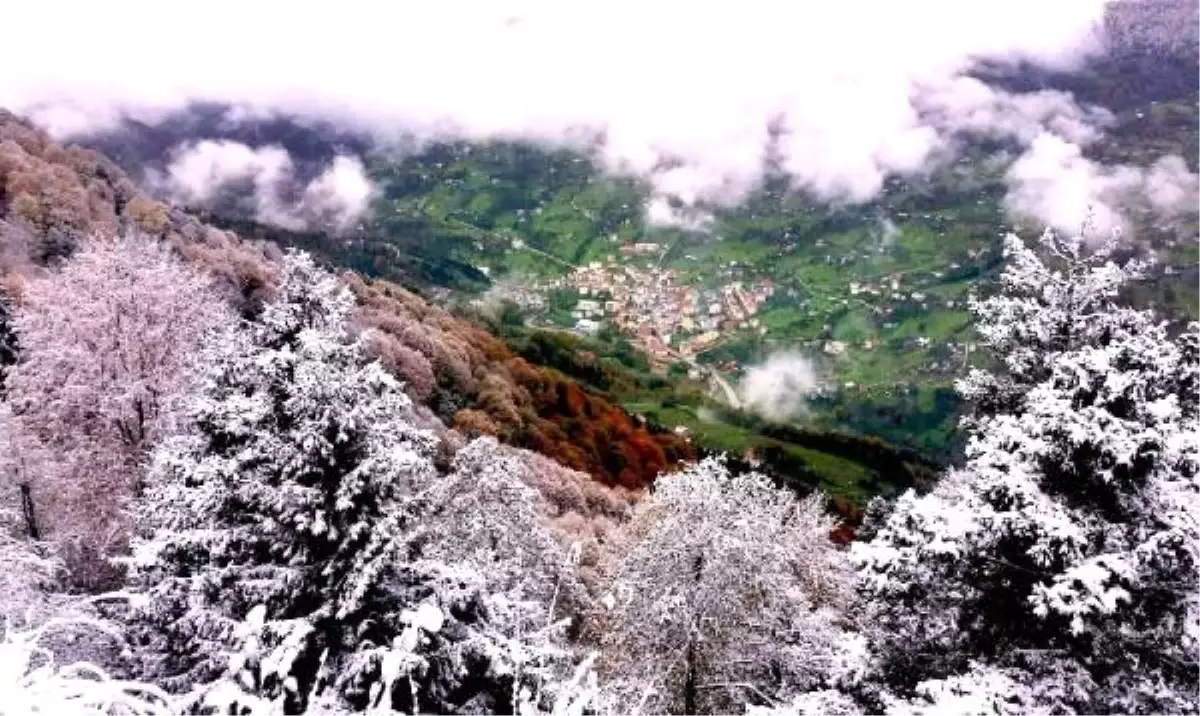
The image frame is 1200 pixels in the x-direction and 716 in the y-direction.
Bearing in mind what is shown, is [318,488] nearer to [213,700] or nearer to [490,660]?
[490,660]

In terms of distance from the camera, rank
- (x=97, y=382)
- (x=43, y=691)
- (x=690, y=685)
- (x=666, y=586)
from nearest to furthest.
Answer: (x=43, y=691)
(x=690, y=685)
(x=666, y=586)
(x=97, y=382)

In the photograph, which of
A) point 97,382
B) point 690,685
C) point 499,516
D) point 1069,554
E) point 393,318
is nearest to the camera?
point 1069,554

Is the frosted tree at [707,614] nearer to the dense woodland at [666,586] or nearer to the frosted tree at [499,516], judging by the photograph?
the dense woodland at [666,586]

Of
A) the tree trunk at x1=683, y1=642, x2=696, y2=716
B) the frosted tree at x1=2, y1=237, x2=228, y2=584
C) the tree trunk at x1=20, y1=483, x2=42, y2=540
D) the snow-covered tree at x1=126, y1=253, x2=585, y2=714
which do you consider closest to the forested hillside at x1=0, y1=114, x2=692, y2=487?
the frosted tree at x1=2, y1=237, x2=228, y2=584

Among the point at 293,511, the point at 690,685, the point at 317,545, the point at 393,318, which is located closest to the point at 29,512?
the point at 317,545

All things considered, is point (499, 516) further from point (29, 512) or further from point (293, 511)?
point (293, 511)
